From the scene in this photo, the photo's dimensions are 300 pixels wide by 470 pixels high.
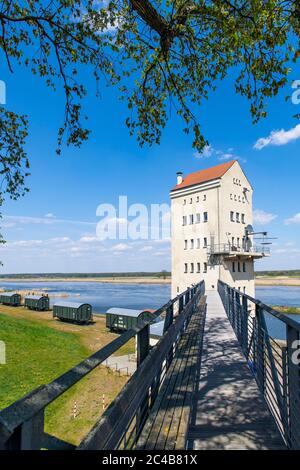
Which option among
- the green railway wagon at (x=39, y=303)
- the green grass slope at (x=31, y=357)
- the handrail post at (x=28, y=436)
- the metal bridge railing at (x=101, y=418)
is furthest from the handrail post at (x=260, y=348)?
the green railway wagon at (x=39, y=303)

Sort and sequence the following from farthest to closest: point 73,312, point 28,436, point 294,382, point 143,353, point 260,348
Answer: point 73,312, point 260,348, point 143,353, point 294,382, point 28,436

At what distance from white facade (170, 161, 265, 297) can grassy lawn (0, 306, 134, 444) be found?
1093 centimetres

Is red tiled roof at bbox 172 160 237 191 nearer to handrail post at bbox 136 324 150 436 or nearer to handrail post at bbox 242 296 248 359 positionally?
handrail post at bbox 242 296 248 359

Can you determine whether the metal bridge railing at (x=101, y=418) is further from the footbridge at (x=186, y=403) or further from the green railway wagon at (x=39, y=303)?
the green railway wagon at (x=39, y=303)

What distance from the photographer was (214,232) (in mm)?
32062

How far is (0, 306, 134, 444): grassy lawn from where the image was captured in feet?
40.9

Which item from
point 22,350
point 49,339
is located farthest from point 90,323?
point 22,350

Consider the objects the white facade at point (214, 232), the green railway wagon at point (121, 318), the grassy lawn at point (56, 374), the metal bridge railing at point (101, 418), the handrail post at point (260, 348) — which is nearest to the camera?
the metal bridge railing at point (101, 418)

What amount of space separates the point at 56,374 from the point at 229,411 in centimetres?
1574

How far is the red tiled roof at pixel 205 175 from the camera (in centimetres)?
3397

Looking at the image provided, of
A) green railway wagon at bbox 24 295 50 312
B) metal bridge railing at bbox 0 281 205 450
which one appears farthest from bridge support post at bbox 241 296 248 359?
Result: green railway wagon at bbox 24 295 50 312

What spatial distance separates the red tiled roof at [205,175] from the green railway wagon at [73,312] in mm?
18443

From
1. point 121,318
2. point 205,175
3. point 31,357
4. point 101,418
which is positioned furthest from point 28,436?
point 205,175

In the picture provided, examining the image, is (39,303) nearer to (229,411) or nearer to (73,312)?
(73,312)
